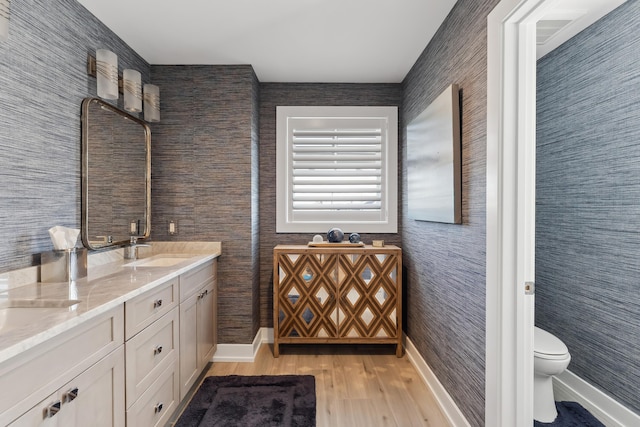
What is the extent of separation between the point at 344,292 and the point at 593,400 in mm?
1831

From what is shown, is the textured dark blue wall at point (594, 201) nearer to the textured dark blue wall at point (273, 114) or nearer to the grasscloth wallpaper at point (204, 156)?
the textured dark blue wall at point (273, 114)

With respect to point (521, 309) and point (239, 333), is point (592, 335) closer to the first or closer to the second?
point (521, 309)

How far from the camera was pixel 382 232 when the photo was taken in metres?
3.53

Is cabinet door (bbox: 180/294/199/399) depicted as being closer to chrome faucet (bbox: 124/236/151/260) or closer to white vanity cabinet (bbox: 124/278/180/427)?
white vanity cabinet (bbox: 124/278/180/427)

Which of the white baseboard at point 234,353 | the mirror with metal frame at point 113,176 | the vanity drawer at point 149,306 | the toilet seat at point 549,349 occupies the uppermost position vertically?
the mirror with metal frame at point 113,176

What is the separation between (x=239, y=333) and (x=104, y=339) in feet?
5.65

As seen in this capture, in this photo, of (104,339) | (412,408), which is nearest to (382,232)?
(412,408)

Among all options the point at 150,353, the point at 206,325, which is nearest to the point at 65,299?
the point at 150,353

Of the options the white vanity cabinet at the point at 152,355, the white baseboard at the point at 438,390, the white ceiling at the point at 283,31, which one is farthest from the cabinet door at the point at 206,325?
the white ceiling at the point at 283,31

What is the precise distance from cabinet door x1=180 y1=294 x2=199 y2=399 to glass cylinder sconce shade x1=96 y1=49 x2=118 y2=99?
1445 millimetres

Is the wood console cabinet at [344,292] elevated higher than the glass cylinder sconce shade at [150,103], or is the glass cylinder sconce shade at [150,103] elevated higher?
the glass cylinder sconce shade at [150,103]

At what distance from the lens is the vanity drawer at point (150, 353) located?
5.40 ft

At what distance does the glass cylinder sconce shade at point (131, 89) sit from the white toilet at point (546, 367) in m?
3.12

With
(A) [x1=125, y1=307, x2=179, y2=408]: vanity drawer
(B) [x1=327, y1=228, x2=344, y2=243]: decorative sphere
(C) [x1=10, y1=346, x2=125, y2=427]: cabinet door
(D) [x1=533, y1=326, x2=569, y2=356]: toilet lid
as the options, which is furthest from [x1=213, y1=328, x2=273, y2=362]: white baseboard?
(D) [x1=533, y1=326, x2=569, y2=356]: toilet lid
